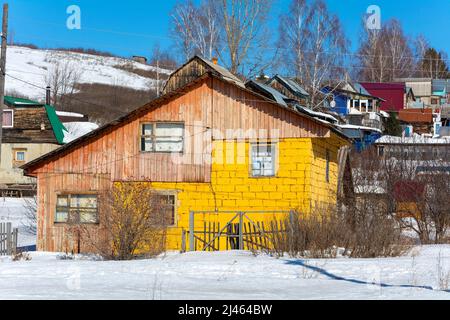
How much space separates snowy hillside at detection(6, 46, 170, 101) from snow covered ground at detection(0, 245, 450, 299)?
300 feet

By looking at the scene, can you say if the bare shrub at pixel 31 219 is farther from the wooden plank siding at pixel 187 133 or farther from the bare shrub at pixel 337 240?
the bare shrub at pixel 337 240

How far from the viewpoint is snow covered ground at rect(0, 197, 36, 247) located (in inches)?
1448

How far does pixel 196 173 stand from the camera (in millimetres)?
27328

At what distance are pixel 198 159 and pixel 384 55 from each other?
76523 mm

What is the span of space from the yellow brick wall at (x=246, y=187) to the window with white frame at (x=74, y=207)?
2.44m

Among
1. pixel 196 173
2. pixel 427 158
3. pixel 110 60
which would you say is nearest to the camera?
pixel 196 173

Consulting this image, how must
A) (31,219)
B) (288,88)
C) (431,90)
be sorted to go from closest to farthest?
1. (31,219)
2. (288,88)
3. (431,90)

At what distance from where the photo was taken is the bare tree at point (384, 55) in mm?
91688

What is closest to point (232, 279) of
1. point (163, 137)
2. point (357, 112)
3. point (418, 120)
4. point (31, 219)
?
point (163, 137)

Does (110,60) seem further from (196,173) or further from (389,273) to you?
(389,273)

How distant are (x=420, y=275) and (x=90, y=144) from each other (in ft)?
51.7

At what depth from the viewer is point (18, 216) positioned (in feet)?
145

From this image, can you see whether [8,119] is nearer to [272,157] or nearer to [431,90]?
[272,157]
